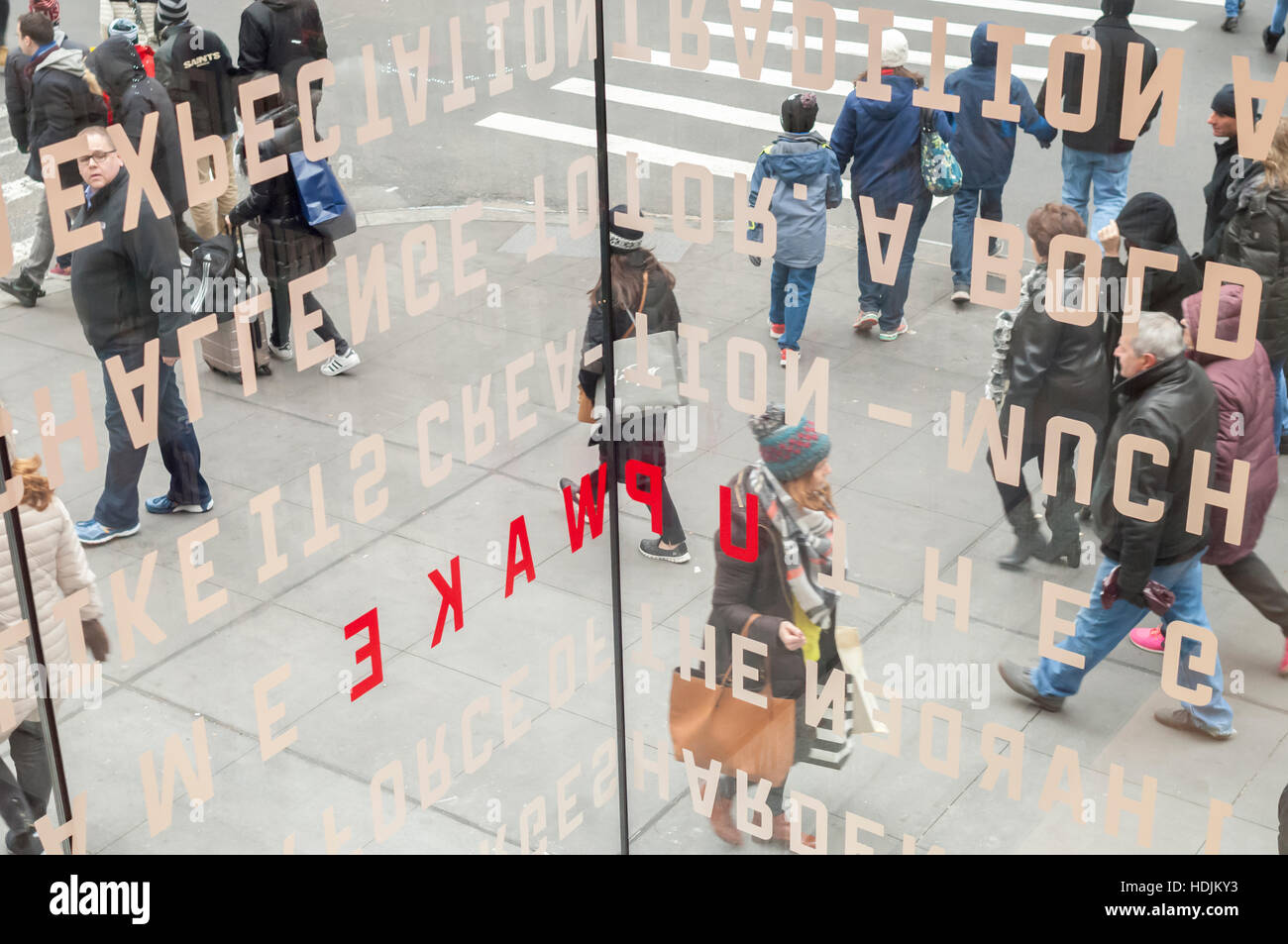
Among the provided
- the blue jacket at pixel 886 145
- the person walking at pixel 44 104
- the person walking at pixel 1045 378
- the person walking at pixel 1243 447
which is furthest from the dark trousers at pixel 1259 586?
the person walking at pixel 44 104

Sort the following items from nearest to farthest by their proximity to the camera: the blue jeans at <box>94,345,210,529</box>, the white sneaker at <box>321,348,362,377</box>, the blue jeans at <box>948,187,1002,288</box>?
the blue jeans at <box>94,345,210,529</box> → the blue jeans at <box>948,187,1002,288</box> → the white sneaker at <box>321,348,362,377</box>

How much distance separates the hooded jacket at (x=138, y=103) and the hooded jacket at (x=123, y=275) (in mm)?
99

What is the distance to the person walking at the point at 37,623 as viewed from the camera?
4.09 meters

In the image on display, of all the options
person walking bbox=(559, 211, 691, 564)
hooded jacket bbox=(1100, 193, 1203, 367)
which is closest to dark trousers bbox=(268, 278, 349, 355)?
person walking bbox=(559, 211, 691, 564)

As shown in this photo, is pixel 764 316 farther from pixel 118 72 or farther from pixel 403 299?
pixel 118 72

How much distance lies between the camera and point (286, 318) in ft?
14.9

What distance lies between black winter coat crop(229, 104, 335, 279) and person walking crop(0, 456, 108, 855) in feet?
3.05

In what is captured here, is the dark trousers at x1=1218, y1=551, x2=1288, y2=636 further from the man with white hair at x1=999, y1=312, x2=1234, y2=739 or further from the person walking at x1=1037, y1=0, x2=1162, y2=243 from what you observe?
the person walking at x1=1037, y1=0, x2=1162, y2=243

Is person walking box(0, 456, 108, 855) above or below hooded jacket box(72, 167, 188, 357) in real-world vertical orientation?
below

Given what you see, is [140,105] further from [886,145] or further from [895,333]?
[895,333]

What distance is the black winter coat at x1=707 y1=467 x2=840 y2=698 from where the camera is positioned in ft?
16.9

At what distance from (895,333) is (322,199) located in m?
1.80

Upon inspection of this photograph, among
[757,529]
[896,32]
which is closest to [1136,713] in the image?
[757,529]

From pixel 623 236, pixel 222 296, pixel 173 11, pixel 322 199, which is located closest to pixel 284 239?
pixel 322 199
